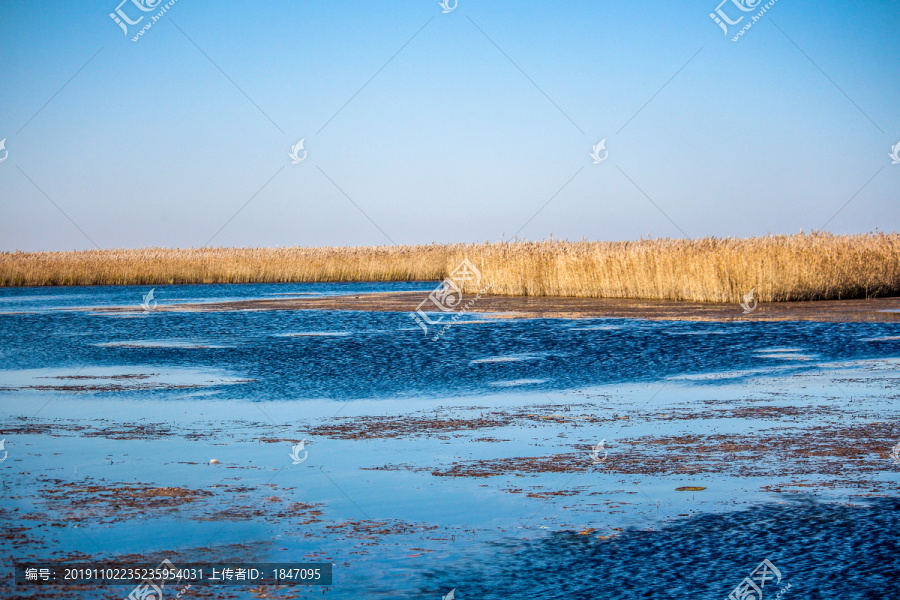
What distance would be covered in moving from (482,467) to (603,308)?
1953 cm

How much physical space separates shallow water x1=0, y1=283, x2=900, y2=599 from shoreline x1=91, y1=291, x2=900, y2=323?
19.8 feet

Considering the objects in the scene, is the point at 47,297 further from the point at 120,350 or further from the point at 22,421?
the point at 22,421

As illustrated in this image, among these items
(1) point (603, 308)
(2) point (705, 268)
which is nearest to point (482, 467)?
(1) point (603, 308)

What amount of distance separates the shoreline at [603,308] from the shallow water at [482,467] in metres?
6.03

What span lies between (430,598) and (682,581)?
127cm

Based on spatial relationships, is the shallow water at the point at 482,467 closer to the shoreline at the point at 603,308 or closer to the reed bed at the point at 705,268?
the shoreline at the point at 603,308

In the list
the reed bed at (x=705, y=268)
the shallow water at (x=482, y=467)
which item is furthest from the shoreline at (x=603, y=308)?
the shallow water at (x=482, y=467)

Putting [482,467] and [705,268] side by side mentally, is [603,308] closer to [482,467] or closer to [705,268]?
[705,268]

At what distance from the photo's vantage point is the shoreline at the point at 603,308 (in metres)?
21.7

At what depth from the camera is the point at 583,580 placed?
4.58 metres

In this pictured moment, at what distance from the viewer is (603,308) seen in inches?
1030

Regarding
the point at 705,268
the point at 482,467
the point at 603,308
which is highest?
the point at 705,268

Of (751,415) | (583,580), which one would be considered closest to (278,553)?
(583,580)

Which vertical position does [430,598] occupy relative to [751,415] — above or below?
below
